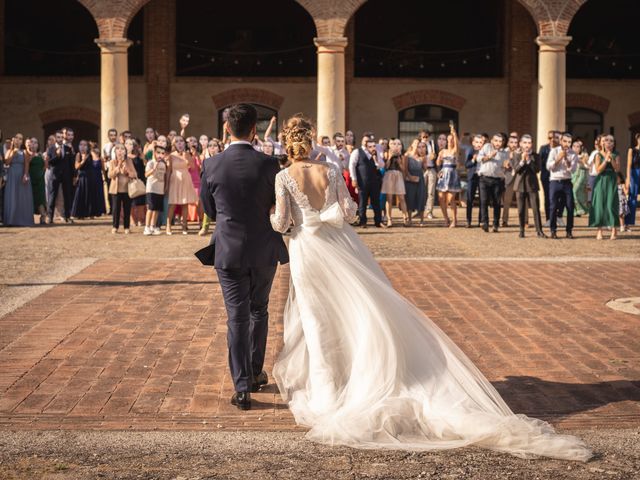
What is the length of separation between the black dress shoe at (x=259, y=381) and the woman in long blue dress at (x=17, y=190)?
13712mm

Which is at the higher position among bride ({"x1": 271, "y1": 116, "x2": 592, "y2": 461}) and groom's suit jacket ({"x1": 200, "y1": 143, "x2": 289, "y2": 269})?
groom's suit jacket ({"x1": 200, "y1": 143, "x2": 289, "y2": 269})

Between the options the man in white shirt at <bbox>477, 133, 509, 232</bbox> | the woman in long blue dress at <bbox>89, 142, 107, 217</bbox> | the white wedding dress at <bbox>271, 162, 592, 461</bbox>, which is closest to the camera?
the white wedding dress at <bbox>271, 162, 592, 461</bbox>

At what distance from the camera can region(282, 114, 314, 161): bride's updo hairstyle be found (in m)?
6.12

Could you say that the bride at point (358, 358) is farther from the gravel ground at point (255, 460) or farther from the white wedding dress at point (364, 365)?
the gravel ground at point (255, 460)

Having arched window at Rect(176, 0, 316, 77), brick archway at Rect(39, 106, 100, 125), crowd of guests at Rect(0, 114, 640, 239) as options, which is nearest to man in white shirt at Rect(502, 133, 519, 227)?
crowd of guests at Rect(0, 114, 640, 239)

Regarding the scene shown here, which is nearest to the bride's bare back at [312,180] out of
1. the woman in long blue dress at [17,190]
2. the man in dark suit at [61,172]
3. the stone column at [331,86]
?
the woman in long blue dress at [17,190]

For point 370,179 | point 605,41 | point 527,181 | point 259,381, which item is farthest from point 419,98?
point 259,381

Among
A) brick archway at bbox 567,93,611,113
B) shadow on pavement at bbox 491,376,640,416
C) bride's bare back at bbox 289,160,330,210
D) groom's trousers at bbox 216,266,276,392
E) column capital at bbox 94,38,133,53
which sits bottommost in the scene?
shadow on pavement at bbox 491,376,640,416

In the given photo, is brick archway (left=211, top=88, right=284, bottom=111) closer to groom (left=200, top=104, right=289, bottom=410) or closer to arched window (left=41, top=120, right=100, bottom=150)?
arched window (left=41, top=120, right=100, bottom=150)

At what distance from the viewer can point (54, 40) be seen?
2931 centimetres

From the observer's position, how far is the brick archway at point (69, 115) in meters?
29.1

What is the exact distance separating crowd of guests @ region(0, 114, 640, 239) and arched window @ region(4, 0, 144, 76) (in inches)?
327

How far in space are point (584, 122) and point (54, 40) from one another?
14.9 meters

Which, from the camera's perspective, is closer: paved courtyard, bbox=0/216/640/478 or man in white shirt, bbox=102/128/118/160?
paved courtyard, bbox=0/216/640/478
